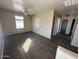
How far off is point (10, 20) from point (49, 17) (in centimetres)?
348

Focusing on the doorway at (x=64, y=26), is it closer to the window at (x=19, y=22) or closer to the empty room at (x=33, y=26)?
the empty room at (x=33, y=26)

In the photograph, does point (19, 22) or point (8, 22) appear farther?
point (19, 22)

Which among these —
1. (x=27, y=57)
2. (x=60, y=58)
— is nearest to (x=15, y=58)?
(x=27, y=57)

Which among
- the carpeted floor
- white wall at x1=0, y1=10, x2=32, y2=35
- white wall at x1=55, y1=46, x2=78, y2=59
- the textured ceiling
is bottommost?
the carpeted floor

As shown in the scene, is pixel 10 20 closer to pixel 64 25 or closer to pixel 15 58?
pixel 15 58

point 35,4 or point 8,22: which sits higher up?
point 35,4

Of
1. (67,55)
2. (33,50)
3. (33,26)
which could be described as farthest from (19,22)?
(67,55)

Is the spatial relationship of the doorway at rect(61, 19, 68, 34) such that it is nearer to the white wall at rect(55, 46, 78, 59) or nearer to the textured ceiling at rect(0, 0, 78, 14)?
the textured ceiling at rect(0, 0, 78, 14)

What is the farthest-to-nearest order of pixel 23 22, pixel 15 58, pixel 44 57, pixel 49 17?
pixel 23 22
pixel 49 17
pixel 44 57
pixel 15 58

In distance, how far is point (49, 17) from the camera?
418 centimetres

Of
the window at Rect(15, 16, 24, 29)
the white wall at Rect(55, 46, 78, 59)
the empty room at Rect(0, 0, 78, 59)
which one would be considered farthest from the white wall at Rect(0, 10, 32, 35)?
the white wall at Rect(55, 46, 78, 59)

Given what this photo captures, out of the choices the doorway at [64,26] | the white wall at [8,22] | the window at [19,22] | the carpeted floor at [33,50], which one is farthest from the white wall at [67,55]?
the doorway at [64,26]

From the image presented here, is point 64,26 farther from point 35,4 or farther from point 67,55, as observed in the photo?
point 67,55

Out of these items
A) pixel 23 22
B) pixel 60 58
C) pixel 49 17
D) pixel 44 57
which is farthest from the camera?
pixel 23 22
